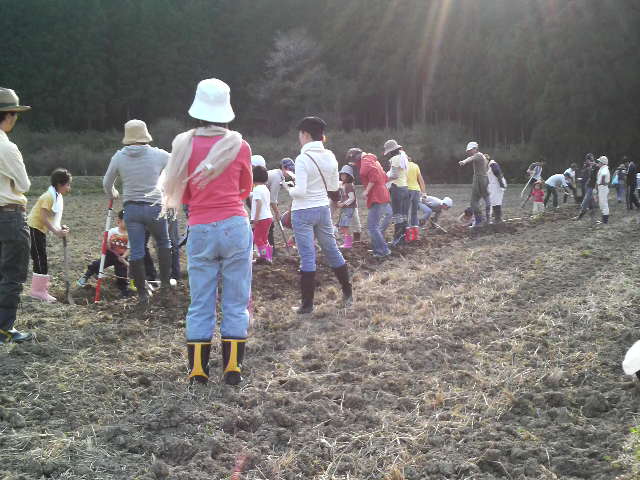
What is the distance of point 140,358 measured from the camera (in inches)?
195

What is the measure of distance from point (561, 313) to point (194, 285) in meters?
3.67

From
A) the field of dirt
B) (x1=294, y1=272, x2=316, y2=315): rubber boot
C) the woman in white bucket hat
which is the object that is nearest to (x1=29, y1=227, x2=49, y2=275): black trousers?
the field of dirt

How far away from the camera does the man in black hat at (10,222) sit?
484 centimetres

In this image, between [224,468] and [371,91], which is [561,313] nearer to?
[224,468]

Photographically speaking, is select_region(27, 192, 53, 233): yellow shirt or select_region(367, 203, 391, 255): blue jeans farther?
select_region(367, 203, 391, 255): blue jeans

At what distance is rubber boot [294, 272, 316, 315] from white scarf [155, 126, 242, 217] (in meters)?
2.13

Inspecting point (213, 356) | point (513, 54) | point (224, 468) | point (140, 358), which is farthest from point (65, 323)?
point (513, 54)

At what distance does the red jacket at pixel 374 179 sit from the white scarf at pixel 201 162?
4981mm

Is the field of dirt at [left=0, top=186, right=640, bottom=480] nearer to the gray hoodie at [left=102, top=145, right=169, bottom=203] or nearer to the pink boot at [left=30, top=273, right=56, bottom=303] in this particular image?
the pink boot at [left=30, top=273, right=56, bottom=303]

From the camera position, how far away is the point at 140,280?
6.41 metres

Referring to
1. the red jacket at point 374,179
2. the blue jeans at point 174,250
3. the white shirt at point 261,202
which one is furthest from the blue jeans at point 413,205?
the blue jeans at point 174,250

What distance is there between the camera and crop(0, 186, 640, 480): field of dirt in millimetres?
3301

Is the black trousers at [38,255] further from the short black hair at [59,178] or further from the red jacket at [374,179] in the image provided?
the red jacket at [374,179]

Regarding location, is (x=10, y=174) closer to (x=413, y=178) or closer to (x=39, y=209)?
(x=39, y=209)
